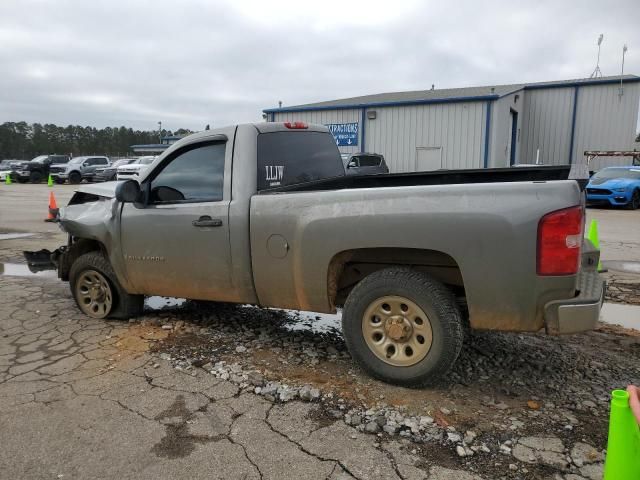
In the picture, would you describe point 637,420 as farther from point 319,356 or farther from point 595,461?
point 319,356

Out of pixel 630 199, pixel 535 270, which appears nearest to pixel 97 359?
pixel 535 270

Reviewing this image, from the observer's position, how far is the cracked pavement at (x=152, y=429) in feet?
8.52

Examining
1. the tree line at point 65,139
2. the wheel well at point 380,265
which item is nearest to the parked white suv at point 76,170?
the wheel well at point 380,265

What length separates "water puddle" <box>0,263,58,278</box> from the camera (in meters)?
7.05

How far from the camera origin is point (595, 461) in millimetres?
2598

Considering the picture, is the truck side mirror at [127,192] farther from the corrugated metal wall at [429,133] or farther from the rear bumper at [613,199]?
the corrugated metal wall at [429,133]

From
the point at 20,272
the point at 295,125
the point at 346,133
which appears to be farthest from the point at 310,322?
the point at 346,133

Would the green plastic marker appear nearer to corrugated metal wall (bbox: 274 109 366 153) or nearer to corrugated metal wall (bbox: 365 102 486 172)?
corrugated metal wall (bbox: 365 102 486 172)

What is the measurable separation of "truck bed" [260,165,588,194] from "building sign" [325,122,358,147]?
71.2 ft

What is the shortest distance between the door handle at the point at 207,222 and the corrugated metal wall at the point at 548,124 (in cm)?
2644

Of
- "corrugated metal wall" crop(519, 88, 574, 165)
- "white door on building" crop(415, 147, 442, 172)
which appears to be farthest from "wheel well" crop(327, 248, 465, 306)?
"corrugated metal wall" crop(519, 88, 574, 165)

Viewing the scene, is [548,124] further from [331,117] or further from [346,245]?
[346,245]

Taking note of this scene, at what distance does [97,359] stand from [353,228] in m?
2.40

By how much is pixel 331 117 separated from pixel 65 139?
89393 mm
